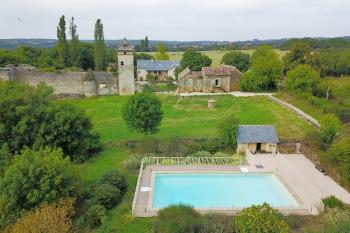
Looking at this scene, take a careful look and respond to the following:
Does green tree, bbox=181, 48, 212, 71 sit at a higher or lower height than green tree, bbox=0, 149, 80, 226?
higher

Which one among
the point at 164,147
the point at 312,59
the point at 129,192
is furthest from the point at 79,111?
the point at 312,59

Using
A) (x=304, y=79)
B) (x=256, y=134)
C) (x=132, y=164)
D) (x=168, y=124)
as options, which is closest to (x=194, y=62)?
(x=304, y=79)

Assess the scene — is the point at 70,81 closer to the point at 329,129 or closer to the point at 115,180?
the point at 115,180

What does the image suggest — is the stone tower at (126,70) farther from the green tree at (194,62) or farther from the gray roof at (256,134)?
the gray roof at (256,134)

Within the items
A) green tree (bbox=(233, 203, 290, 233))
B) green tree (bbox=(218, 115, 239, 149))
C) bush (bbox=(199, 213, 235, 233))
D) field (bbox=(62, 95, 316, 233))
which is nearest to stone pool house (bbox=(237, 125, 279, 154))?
green tree (bbox=(218, 115, 239, 149))

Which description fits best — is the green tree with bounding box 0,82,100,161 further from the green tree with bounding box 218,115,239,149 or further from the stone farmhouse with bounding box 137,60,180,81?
the stone farmhouse with bounding box 137,60,180,81
